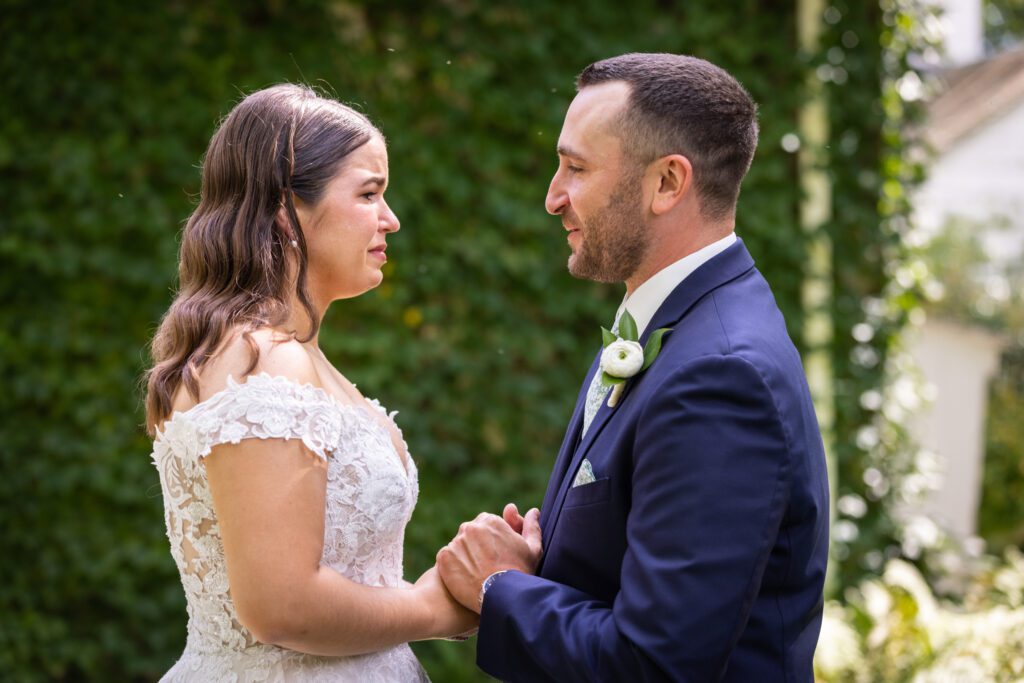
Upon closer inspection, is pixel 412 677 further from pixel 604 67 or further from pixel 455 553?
pixel 604 67

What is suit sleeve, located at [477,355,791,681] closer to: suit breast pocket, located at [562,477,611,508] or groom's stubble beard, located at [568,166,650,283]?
suit breast pocket, located at [562,477,611,508]

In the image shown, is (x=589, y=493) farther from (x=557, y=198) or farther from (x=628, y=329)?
(x=557, y=198)

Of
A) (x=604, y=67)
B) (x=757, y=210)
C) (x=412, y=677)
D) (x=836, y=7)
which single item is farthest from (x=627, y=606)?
(x=836, y=7)

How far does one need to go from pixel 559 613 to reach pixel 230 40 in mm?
3659

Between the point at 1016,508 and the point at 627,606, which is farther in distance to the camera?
the point at 1016,508

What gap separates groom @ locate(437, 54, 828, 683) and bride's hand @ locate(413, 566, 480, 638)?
0.13 ft

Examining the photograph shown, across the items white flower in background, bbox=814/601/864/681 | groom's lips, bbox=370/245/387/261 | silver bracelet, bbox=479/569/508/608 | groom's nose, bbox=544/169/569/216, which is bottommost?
white flower in background, bbox=814/601/864/681

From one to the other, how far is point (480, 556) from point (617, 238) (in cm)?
74

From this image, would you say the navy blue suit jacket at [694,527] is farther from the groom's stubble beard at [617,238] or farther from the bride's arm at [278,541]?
the bride's arm at [278,541]

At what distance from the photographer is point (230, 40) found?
4.82 metres

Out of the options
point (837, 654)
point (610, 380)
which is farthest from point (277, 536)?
point (837, 654)

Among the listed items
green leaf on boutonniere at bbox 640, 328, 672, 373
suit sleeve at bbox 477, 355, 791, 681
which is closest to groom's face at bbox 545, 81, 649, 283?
green leaf on boutonniere at bbox 640, 328, 672, 373

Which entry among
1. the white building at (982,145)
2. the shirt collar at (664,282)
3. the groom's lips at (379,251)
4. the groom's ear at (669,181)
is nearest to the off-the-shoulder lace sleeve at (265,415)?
the groom's lips at (379,251)

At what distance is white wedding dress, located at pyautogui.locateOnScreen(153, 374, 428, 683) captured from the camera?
2098 mm
